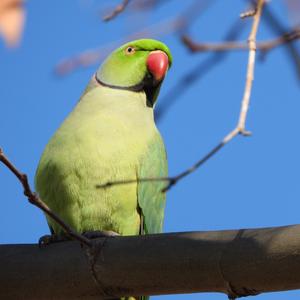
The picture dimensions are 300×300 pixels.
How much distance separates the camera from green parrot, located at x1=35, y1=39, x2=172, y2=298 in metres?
2.70

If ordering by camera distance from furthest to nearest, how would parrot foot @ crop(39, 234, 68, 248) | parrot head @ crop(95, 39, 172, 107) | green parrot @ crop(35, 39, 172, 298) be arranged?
parrot head @ crop(95, 39, 172, 107), green parrot @ crop(35, 39, 172, 298), parrot foot @ crop(39, 234, 68, 248)

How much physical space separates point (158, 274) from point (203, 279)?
0.12m

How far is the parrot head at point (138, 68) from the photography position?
134 inches

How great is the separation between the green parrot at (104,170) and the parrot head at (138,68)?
33 cm

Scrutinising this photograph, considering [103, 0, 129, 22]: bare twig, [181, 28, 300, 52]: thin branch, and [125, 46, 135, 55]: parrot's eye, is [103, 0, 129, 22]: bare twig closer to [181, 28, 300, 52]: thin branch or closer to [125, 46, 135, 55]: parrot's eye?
[181, 28, 300, 52]: thin branch

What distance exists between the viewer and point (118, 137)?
281 cm

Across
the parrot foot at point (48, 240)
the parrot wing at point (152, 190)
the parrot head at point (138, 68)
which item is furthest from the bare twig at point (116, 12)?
the parrot head at point (138, 68)

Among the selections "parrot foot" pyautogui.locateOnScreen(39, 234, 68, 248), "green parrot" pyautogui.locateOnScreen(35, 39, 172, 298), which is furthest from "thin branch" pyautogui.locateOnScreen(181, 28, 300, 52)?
"green parrot" pyautogui.locateOnScreen(35, 39, 172, 298)

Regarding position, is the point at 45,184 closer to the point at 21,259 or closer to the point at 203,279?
the point at 21,259

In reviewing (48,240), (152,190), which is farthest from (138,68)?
(48,240)

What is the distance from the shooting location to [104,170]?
8.82 feet

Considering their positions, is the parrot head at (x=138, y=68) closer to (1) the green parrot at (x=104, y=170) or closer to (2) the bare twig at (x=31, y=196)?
(1) the green parrot at (x=104, y=170)

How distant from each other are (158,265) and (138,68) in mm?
1874

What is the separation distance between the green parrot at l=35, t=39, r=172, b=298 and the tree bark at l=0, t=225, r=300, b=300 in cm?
73
